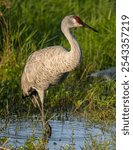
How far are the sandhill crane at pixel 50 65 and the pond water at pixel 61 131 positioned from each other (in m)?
0.19

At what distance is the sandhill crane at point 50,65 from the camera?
9.70 m

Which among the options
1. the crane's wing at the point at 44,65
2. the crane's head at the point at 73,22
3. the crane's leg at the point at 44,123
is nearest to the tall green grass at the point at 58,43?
the crane's leg at the point at 44,123

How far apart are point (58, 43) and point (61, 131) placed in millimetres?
3527

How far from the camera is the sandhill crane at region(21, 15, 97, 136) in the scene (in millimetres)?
9695

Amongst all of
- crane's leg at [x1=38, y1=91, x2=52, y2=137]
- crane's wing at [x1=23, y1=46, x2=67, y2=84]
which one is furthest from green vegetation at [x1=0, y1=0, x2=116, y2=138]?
crane's wing at [x1=23, y1=46, x2=67, y2=84]

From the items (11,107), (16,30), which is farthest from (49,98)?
(16,30)

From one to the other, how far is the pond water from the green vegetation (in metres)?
0.20

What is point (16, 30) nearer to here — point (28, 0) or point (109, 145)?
point (28, 0)

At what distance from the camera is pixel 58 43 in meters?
13.1

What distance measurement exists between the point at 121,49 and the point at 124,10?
1.43 ft

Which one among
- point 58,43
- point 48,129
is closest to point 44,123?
point 48,129

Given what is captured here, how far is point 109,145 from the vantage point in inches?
325

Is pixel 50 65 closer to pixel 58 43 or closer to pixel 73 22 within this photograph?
pixel 73 22

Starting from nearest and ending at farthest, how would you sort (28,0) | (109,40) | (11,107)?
(11,107), (109,40), (28,0)
